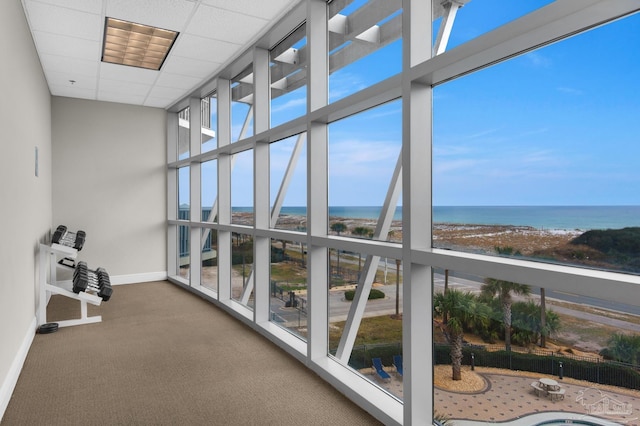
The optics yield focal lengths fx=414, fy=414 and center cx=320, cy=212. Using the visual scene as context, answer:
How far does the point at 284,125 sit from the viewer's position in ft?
12.1

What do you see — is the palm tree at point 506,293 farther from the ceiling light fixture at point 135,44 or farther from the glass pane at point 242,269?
the ceiling light fixture at point 135,44

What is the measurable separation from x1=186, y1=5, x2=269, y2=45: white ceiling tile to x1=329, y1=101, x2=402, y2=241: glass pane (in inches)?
52.9

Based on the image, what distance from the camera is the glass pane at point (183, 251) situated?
6844 mm

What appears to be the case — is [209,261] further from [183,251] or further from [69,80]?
[69,80]

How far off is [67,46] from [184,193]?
115 inches

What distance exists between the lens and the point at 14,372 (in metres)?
3.04

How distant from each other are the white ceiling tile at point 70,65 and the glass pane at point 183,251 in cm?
268

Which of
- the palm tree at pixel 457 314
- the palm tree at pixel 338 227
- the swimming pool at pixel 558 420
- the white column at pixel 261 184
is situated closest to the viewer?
the swimming pool at pixel 558 420

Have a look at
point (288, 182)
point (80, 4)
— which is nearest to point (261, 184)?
point (288, 182)

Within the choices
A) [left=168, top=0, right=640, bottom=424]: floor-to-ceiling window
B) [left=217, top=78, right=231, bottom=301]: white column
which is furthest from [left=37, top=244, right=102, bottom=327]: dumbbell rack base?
[left=168, top=0, right=640, bottom=424]: floor-to-ceiling window

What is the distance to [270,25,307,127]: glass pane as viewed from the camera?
3975mm

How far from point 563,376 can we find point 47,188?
6.25 meters

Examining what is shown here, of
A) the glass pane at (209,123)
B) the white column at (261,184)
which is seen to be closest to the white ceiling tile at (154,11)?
the white column at (261,184)

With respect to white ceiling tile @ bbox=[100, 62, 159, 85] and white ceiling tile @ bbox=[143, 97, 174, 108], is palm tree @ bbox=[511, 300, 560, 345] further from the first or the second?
white ceiling tile @ bbox=[143, 97, 174, 108]
